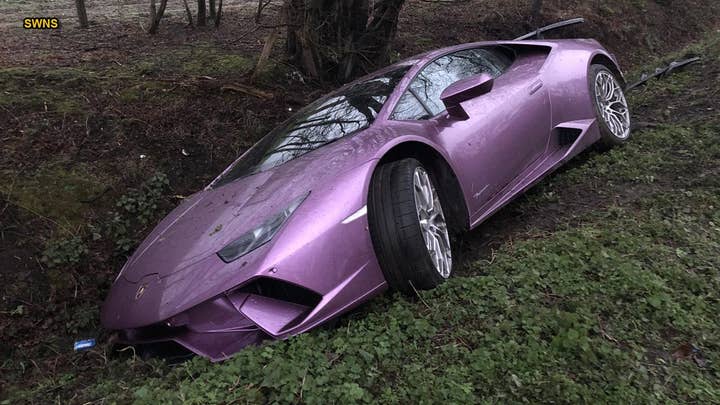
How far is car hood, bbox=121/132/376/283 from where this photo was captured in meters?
2.91

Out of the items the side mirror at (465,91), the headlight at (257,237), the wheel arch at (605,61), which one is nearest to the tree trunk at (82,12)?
the side mirror at (465,91)

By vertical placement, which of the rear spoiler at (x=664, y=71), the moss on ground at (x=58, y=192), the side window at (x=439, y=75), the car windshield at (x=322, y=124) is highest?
the side window at (x=439, y=75)

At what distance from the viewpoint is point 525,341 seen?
8.08 ft

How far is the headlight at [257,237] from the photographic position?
2688 mm

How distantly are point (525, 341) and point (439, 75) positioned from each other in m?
2.32

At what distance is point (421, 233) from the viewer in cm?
285

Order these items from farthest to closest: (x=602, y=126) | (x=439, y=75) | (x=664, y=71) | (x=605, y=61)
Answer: (x=664, y=71) < (x=605, y=61) < (x=602, y=126) < (x=439, y=75)

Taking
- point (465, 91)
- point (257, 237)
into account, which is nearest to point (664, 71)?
point (465, 91)

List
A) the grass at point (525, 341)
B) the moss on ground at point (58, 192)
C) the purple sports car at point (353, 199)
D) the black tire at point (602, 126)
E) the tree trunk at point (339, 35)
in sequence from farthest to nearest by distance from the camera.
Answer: the tree trunk at point (339, 35)
the black tire at point (602, 126)
the moss on ground at point (58, 192)
the purple sports car at point (353, 199)
the grass at point (525, 341)

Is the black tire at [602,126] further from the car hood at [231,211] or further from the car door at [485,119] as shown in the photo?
the car hood at [231,211]

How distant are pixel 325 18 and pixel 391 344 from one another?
4.69 metres

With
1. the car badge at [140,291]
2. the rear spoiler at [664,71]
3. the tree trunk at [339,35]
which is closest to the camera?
the car badge at [140,291]

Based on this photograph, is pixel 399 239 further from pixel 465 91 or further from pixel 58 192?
pixel 58 192

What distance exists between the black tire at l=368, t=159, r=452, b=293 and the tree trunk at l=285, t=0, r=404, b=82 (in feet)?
12.7
